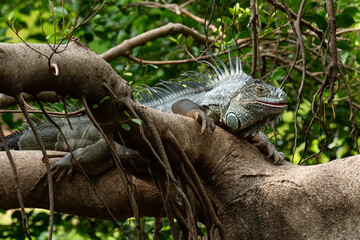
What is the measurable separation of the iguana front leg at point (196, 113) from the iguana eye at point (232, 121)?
8.2 inches

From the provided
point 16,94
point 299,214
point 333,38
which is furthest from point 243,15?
point 16,94

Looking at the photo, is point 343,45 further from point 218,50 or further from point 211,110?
point 211,110

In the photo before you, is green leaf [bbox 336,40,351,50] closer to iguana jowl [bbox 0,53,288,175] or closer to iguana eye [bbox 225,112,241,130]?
iguana jowl [bbox 0,53,288,175]

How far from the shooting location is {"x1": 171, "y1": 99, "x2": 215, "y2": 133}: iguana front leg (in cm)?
336

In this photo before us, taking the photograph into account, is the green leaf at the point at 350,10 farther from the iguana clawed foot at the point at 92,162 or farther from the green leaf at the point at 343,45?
the iguana clawed foot at the point at 92,162

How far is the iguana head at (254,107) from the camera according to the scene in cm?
384

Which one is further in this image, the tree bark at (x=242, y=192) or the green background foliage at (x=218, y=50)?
the green background foliage at (x=218, y=50)

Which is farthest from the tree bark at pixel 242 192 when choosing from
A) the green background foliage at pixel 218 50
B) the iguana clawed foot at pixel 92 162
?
the green background foliage at pixel 218 50

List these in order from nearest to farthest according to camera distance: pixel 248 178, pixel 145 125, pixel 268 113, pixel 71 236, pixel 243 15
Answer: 1. pixel 145 125
2. pixel 248 178
3. pixel 268 113
4. pixel 243 15
5. pixel 71 236

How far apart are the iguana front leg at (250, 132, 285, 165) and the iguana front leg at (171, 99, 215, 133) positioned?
39 cm

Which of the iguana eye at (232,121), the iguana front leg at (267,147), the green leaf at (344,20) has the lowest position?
the iguana front leg at (267,147)

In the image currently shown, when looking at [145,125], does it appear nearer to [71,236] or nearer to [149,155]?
[149,155]

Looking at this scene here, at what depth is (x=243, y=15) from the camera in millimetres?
4734

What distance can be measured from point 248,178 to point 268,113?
2.48ft
